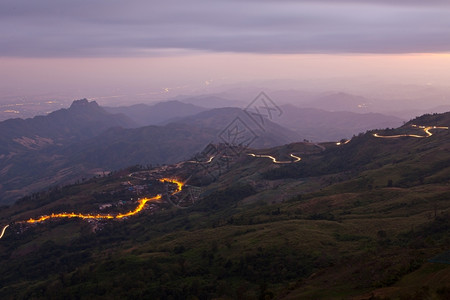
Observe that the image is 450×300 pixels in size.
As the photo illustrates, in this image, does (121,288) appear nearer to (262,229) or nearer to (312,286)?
(262,229)

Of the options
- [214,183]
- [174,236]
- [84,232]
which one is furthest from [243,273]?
[214,183]

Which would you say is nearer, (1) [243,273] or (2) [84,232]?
(1) [243,273]

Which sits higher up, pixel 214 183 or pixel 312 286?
pixel 312 286

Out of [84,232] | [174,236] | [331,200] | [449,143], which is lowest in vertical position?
[84,232]

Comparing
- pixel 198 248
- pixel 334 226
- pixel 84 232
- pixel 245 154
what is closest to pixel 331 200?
pixel 334 226

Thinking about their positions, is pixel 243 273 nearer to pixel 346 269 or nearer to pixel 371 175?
pixel 346 269

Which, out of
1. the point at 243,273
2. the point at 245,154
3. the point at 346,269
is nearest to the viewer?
the point at 346,269

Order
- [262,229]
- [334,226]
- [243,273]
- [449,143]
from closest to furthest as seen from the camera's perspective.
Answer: [243,273] → [334,226] → [262,229] → [449,143]
